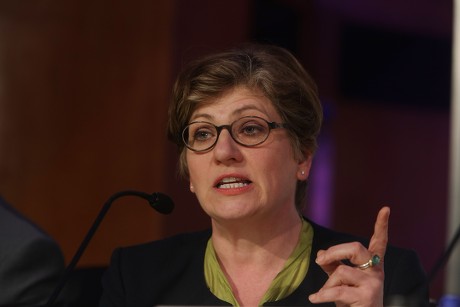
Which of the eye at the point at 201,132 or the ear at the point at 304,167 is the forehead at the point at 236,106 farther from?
the ear at the point at 304,167

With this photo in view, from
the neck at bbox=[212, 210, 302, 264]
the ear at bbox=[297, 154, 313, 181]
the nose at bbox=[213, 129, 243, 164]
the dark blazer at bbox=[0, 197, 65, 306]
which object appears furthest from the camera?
the dark blazer at bbox=[0, 197, 65, 306]

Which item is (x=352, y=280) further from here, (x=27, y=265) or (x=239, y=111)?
(x=27, y=265)

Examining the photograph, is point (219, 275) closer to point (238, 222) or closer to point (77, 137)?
point (238, 222)

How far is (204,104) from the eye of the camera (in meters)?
2.39

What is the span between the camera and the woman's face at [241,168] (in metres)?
2.27

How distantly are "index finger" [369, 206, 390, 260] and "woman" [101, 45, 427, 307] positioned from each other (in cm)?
27

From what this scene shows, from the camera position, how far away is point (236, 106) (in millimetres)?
2334

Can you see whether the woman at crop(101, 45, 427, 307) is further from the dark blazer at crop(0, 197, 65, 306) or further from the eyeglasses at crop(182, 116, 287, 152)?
the dark blazer at crop(0, 197, 65, 306)

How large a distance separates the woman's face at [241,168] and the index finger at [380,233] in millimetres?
415

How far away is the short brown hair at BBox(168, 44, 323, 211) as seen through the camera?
7.81 ft

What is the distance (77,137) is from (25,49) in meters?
0.68

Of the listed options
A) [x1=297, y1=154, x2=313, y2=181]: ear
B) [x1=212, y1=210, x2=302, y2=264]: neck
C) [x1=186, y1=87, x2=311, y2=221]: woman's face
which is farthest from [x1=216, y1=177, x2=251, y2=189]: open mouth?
[x1=297, y1=154, x2=313, y2=181]: ear

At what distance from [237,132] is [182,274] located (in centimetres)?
47

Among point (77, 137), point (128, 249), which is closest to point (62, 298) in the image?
point (128, 249)
